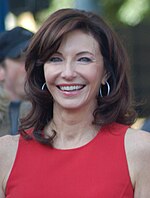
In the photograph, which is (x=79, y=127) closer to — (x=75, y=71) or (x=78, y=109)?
(x=78, y=109)

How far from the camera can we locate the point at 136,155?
11.8ft

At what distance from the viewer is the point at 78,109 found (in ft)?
12.3

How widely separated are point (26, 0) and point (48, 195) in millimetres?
5066

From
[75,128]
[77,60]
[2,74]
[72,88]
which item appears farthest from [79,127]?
[2,74]

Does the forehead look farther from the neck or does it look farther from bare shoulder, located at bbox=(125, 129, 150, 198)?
bare shoulder, located at bbox=(125, 129, 150, 198)

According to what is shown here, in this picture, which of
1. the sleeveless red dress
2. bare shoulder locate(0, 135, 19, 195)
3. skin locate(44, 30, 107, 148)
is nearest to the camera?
the sleeveless red dress

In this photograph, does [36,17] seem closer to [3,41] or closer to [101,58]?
[3,41]

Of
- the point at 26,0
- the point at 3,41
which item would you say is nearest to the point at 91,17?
the point at 3,41

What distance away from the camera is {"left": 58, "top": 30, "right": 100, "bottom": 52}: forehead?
3.70 metres

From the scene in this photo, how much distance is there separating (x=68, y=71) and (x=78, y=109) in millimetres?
192

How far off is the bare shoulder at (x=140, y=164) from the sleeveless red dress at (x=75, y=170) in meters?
0.03

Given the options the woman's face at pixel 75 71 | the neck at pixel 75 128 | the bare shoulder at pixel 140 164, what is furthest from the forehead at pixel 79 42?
the bare shoulder at pixel 140 164

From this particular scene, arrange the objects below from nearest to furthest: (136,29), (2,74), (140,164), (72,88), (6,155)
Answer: (140,164)
(72,88)
(6,155)
(2,74)
(136,29)

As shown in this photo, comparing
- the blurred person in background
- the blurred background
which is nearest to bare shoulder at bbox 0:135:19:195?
the blurred person in background
